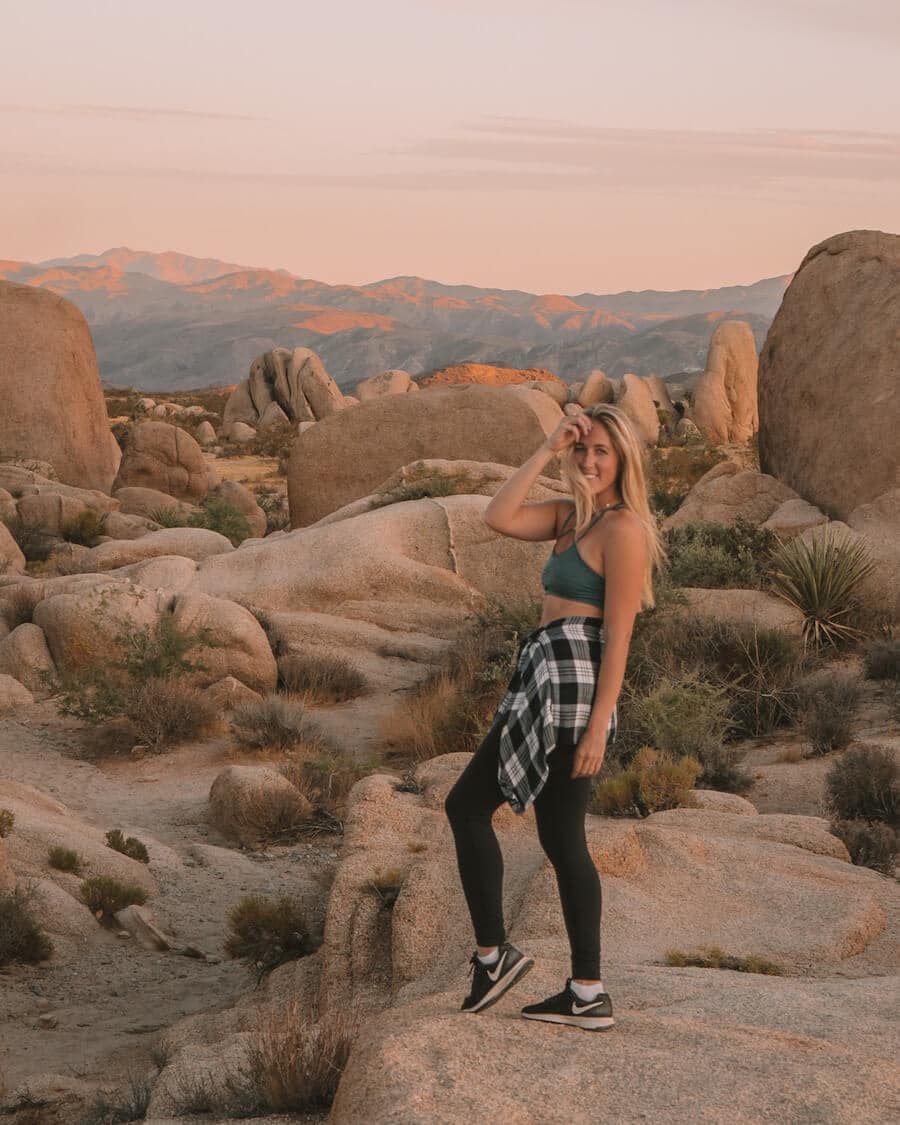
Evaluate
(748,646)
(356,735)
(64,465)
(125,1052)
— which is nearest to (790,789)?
(748,646)

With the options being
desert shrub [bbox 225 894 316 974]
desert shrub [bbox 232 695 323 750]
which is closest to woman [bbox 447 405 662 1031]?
desert shrub [bbox 225 894 316 974]

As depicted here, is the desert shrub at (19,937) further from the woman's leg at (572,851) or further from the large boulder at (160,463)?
the large boulder at (160,463)

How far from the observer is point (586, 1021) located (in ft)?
12.4

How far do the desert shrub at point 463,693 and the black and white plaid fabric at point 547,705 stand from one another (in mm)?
6069

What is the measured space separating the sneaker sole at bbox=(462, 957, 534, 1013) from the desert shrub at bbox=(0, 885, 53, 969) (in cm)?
362

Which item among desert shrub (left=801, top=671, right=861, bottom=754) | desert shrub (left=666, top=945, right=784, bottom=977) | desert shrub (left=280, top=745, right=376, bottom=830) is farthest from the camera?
desert shrub (left=801, top=671, right=861, bottom=754)

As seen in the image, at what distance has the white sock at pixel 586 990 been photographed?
382cm

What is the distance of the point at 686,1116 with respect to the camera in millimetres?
3184

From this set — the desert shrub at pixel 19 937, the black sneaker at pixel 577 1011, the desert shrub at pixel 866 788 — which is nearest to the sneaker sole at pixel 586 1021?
the black sneaker at pixel 577 1011

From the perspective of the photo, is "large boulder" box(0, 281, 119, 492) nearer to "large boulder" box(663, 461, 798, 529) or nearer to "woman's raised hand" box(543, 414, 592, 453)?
"large boulder" box(663, 461, 798, 529)

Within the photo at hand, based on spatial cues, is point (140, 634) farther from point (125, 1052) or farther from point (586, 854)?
point (586, 854)

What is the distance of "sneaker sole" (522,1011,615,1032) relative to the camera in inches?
148

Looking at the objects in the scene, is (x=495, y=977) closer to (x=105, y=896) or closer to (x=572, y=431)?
(x=572, y=431)

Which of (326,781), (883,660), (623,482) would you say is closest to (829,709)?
(883,660)
